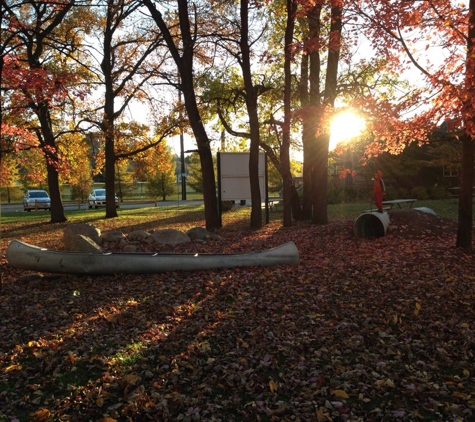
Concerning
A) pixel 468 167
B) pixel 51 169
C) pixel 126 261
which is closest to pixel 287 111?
pixel 468 167

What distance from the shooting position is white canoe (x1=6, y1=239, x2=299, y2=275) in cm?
835

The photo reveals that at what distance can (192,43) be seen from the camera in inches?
574

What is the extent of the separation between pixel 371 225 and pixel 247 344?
802 cm

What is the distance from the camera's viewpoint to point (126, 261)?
8445 millimetres

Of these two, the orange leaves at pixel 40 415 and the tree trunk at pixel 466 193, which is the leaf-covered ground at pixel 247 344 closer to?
the orange leaves at pixel 40 415

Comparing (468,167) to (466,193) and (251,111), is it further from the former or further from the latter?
(251,111)

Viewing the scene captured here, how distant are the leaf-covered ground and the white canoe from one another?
0.55 feet

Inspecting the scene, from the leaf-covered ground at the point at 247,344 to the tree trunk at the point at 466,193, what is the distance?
22.8 inches

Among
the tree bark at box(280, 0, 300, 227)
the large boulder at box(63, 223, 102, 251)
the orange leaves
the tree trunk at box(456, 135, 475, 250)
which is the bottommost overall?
the orange leaves

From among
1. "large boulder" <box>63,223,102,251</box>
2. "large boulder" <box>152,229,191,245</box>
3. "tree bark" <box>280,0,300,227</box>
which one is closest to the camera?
"large boulder" <box>63,223,102,251</box>

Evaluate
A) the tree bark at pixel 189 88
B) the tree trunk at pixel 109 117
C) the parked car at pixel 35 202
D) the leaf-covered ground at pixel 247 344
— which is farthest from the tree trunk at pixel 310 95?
the parked car at pixel 35 202

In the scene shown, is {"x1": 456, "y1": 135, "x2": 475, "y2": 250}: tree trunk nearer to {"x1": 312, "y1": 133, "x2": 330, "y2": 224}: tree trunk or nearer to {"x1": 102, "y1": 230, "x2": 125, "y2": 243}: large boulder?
{"x1": 312, "y1": 133, "x2": 330, "y2": 224}: tree trunk

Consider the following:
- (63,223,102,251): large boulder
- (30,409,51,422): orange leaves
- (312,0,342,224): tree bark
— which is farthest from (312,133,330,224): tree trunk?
(30,409,51,422): orange leaves

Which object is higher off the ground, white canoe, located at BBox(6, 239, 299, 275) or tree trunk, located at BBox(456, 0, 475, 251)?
tree trunk, located at BBox(456, 0, 475, 251)
